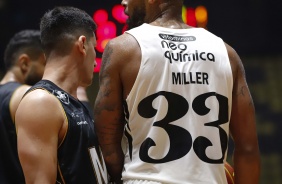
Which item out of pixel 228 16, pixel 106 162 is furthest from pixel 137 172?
pixel 228 16

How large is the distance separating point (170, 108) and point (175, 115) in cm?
4

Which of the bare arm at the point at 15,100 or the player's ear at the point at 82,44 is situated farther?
the bare arm at the point at 15,100

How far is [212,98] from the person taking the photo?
3010 millimetres

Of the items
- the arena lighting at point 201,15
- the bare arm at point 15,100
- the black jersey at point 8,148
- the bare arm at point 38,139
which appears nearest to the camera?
the bare arm at point 38,139

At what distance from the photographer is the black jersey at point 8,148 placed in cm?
431

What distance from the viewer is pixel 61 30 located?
3.19m

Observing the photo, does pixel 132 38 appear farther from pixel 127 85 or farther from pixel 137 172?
pixel 137 172

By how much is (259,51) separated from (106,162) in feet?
14.6

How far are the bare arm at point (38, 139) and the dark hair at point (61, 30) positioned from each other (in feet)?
1.19

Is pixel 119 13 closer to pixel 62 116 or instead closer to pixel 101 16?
pixel 101 16

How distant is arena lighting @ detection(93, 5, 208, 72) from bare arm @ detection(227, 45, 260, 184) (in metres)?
2.84

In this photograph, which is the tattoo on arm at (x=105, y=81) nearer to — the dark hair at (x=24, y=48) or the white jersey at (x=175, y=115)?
the white jersey at (x=175, y=115)

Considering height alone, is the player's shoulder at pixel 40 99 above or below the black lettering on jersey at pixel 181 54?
below

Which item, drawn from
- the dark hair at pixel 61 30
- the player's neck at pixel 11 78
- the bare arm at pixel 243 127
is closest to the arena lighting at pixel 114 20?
the player's neck at pixel 11 78
